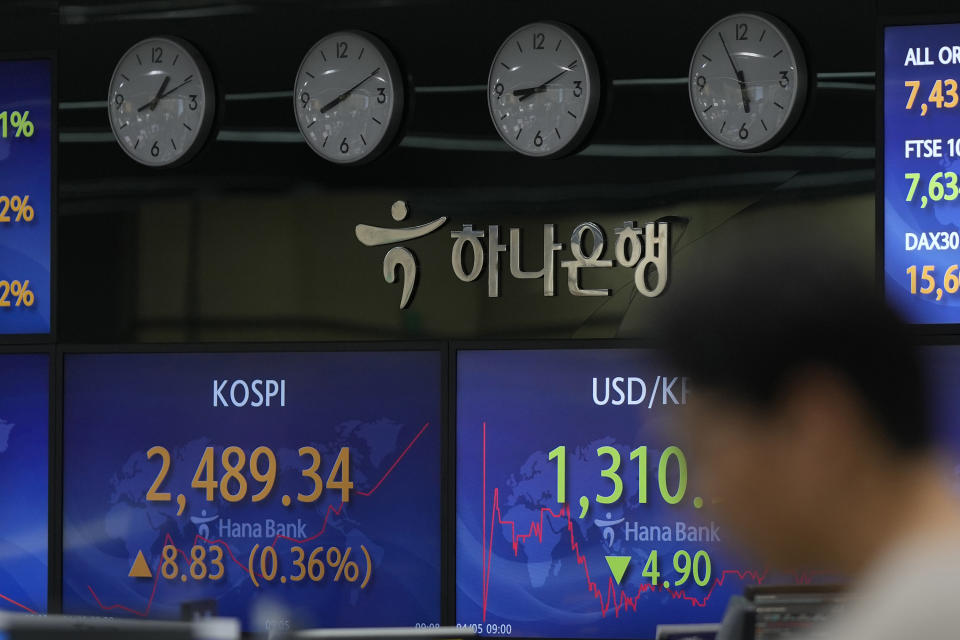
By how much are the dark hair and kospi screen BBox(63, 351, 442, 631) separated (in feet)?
10.4

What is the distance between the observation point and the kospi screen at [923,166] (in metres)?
3.84

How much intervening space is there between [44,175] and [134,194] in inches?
12.8

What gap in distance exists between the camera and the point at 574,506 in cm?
405

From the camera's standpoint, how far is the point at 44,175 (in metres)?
4.55

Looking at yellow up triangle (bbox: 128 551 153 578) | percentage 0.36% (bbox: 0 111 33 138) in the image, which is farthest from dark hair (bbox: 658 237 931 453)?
percentage 0.36% (bbox: 0 111 33 138)

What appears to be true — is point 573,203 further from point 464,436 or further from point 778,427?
point 778,427

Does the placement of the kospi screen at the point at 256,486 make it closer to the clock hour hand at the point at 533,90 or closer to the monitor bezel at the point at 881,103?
the clock hour hand at the point at 533,90

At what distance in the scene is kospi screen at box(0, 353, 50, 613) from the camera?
4.47 meters

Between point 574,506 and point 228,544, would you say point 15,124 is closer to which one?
point 228,544

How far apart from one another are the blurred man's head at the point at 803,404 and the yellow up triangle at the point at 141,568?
3590 millimetres

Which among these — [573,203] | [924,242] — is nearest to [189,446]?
[573,203]

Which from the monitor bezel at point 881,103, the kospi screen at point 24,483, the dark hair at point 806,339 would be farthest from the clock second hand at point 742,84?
the dark hair at point 806,339

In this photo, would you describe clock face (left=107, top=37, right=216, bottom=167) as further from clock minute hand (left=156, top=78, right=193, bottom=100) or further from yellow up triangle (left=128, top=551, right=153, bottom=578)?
yellow up triangle (left=128, top=551, right=153, bottom=578)

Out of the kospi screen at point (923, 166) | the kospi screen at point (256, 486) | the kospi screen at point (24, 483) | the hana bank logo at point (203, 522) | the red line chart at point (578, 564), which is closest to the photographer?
the kospi screen at point (923, 166)
